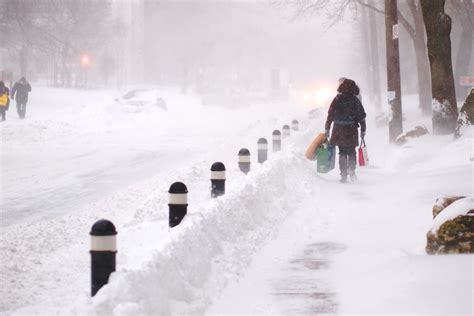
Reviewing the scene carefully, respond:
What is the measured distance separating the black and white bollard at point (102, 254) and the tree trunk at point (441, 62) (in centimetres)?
1238

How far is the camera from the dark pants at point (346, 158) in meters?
12.4

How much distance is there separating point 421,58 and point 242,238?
18.5 m

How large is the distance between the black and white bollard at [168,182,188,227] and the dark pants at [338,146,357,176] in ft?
20.9

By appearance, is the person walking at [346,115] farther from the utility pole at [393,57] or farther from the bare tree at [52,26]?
the bare tree at [52,26]

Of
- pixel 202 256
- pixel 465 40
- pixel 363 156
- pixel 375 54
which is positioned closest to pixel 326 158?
pixel 363 156

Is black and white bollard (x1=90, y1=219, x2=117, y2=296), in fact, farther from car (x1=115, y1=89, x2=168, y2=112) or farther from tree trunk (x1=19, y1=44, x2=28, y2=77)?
tree trunk (x1=19, y1=44, x2=28, y2=77)

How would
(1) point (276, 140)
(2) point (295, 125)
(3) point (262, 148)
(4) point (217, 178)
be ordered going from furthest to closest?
(2) point (295, 125) < (1) point (276, 140) < (3) point (262, 148) < (4) point (217, 178)

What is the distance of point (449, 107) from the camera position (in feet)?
49.9

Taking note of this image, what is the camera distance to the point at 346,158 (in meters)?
12.6

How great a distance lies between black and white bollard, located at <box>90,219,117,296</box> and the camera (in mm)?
4527

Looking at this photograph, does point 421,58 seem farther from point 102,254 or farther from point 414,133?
point 102,254

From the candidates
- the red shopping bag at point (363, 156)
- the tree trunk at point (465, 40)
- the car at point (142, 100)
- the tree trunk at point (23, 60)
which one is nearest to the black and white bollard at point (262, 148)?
the red shopping bag at point (363, 156)

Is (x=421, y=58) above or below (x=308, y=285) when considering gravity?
above

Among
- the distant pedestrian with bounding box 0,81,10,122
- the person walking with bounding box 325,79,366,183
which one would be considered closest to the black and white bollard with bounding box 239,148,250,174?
the person walking with bounding box 325,79,366,183
